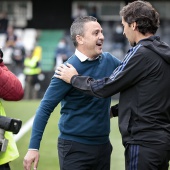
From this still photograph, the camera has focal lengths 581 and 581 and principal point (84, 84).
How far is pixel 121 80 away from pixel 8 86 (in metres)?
0.79

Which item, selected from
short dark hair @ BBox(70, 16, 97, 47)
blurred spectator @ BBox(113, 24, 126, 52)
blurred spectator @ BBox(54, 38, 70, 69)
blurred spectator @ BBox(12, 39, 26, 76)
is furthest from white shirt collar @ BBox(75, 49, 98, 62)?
blurred spectator @ BBox(113, 24, 126, 52)

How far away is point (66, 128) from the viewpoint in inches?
181

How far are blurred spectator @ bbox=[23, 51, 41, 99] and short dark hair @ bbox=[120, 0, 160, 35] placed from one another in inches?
689

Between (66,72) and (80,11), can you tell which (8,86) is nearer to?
(66,72)

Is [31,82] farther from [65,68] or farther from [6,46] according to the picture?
[65,68]

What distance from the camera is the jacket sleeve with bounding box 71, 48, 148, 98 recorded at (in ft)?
13.2

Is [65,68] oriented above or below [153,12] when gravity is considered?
below

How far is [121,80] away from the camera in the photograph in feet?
13.3

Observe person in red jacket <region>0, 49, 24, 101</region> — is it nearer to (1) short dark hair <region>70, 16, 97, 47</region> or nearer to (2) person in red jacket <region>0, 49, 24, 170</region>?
(2) person in red jacket <region>0, 49, 24, 170</region>

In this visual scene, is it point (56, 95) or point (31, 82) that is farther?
point (31, 82)

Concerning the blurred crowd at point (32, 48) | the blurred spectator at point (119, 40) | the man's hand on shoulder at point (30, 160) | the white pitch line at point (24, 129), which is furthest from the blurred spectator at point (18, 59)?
the man's hand on shoulder at point (30, 160)

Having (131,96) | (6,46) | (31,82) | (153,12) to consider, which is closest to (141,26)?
(153,12)

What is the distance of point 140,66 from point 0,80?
97 centimetres

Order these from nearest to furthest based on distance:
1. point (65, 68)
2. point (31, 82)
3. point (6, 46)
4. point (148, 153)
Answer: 1. point (148, 153)
2. point (65, 68)
3. point (31, 82)
4. point (6, 46)
